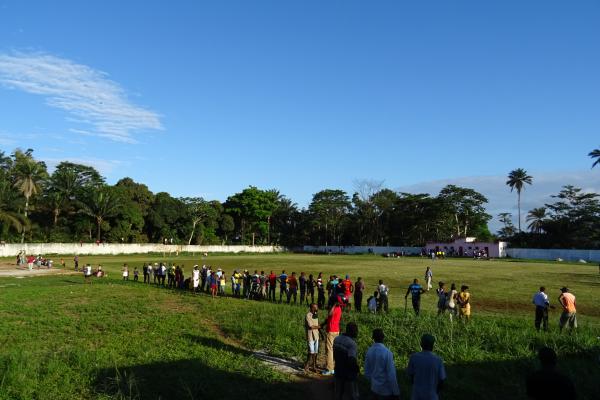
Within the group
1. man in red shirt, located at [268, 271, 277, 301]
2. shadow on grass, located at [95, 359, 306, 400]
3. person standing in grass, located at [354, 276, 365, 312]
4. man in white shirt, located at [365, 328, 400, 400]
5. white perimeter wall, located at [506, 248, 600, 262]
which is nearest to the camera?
man in white shirt, located at [365, 328, 400, 400]

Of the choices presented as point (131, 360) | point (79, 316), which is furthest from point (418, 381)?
point (79, 316)

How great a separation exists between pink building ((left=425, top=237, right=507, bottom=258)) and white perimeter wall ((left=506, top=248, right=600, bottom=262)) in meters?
1.82

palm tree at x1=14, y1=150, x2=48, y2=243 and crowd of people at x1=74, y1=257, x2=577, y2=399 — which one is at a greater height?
palm tree at x1=14, y1=150, x2=48, y2=243

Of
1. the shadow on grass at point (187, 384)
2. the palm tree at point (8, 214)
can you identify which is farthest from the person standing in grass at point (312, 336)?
the palm tree at point (8, 214)

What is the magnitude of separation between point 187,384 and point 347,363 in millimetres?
3665

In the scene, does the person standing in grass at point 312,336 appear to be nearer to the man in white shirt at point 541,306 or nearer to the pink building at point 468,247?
the man in white shirt at point 541,306

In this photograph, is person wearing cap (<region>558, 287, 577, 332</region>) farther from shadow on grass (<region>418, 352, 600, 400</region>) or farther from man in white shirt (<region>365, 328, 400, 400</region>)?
man in white shirt (<region>365, 328, 400, 400</region>)

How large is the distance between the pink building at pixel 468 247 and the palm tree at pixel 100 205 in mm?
53733

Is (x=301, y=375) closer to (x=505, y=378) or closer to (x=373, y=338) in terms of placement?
(x=373, y=338)

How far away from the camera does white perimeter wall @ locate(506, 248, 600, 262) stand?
61778mm

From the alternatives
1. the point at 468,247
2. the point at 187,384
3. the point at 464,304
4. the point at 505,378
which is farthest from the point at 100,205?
the point at 505,378

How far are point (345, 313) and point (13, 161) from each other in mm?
75718

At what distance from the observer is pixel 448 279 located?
3281 cm

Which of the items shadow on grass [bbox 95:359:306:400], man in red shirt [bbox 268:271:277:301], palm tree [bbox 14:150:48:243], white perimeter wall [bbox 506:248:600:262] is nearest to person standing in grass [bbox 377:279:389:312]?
man in red shirt [bbox 268:271:277:301]
